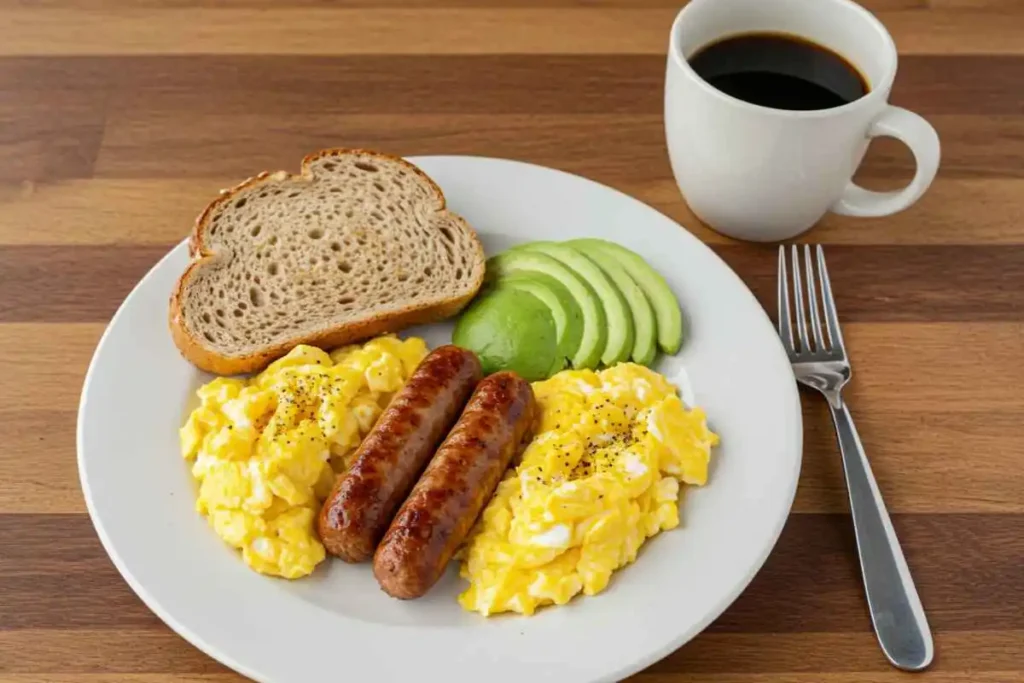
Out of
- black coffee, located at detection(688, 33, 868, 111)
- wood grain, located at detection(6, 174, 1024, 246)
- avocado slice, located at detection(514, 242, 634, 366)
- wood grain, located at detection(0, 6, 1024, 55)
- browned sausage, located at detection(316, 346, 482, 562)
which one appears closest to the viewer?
browned sausage, located at detection(316, 346, 482, 562)

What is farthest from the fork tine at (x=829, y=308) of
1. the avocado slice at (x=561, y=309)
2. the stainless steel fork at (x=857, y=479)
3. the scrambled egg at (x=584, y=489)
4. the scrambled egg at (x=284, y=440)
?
the scrambled egg at (x=284, y=440)

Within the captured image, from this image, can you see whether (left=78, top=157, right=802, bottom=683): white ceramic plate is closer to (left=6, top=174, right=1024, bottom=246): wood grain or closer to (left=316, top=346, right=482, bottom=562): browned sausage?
(left=316, top=346, right=482, bottom=562): browned sausage

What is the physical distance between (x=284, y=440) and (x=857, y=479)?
124 centimetres

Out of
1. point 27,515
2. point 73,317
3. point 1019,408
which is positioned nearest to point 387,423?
point 27,515

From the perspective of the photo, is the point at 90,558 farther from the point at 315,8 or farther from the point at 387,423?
the point at 315,8

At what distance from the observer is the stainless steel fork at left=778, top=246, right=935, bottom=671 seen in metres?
2.13

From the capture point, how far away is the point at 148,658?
210 centimetres

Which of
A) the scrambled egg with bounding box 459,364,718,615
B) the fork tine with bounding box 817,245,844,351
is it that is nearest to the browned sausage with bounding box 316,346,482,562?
the scrambled egg with bounding box 459,364,718,615

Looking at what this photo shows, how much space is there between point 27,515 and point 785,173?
195 cm

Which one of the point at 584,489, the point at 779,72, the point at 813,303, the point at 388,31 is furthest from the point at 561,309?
the point at 388,31

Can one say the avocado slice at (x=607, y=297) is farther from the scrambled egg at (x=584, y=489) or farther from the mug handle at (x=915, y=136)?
the mug handle at (x=915, y=136)

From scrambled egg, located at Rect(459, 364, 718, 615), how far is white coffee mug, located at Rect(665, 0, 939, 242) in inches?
25.8

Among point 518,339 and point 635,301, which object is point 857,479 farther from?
point 518,339

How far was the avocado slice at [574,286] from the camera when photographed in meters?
2.46
